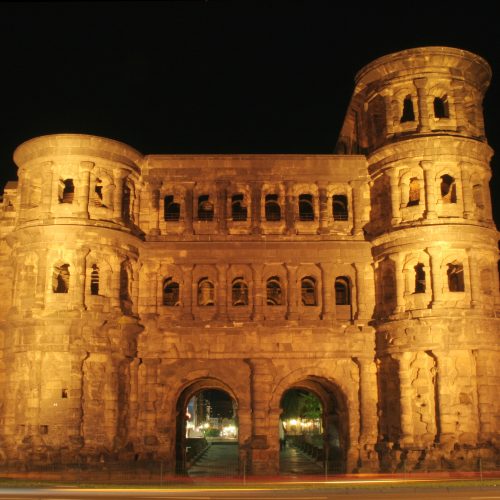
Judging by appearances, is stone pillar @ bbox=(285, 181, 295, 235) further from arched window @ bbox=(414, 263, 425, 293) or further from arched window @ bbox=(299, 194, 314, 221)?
arched window @ bbox=(414, 263, 425, 293)

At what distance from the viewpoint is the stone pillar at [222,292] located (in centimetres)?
3425

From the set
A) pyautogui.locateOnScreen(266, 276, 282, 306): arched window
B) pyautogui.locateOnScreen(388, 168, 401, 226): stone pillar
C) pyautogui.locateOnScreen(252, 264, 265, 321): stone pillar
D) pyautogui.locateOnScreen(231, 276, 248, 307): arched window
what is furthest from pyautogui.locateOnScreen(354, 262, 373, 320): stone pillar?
pyautogui.locateOnScreen(231, 276, 248, 307): arched window

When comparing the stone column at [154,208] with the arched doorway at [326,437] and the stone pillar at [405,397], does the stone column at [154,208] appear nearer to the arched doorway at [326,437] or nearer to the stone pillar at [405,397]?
the arched doorway at [326,437]

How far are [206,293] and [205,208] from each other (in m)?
4.33

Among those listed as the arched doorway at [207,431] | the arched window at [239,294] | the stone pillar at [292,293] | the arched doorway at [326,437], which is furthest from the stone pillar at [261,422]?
the arched window at [239,294]

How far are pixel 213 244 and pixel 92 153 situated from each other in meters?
7.14

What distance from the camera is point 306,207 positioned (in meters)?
39.9

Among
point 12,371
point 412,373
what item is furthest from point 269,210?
point 12,371

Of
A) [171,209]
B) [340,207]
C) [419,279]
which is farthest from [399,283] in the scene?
[171,209]

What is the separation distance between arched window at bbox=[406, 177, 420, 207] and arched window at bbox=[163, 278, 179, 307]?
469 inches

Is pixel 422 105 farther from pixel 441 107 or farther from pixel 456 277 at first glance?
pixel 456 277

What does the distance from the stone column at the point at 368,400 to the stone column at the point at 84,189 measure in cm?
1447

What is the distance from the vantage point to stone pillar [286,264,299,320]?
3419 cm

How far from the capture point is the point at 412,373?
32.0 metres
